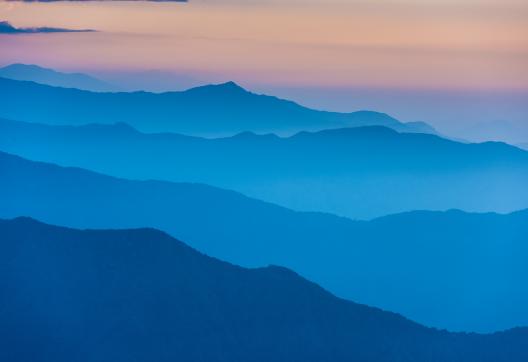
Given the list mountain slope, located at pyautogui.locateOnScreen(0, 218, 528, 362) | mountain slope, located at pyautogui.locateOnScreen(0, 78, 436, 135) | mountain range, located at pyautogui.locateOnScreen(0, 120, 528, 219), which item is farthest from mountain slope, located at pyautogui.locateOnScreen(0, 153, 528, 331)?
mountain slope, located at pyautogui.locateOnScreen(0, 78, 436, 135)

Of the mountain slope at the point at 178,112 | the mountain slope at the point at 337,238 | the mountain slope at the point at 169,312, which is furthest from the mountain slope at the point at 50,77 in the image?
the mountain slope at the point at 169,312

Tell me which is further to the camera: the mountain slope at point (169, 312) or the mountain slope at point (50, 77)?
the mountain slope at point (50, 77)

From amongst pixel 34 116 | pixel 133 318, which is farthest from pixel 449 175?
pixel 133 318

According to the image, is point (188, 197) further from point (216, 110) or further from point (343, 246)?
point (216, 110)

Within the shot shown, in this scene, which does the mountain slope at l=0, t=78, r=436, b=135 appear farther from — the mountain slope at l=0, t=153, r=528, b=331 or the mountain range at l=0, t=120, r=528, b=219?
the mountain slope at l=0, t=153, r=528, b=331

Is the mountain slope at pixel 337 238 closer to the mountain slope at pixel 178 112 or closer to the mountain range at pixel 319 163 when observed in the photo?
the mountain range at pixel 319 163

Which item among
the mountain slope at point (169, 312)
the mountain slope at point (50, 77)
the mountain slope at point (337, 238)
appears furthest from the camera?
the mountain slope at point (50, 77)

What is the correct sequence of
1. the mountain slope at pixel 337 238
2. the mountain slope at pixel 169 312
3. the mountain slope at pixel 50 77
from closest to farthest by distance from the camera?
the mountain slope at pixel 169 312 < the mountain slope at pixel 337 238 < the mountain slope at pixel 50 77
